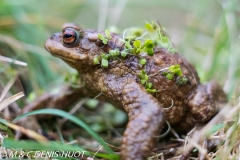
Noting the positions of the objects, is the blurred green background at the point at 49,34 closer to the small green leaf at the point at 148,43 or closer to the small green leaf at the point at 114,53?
the small green leaf at the point at 114,53

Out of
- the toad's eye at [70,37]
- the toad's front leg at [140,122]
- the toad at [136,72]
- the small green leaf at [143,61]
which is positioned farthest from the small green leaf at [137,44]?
the toad's eye at [70,37]

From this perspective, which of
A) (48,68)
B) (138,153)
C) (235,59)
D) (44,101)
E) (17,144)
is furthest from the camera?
(48,68)

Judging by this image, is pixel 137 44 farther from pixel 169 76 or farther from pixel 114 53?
pixel 169 76

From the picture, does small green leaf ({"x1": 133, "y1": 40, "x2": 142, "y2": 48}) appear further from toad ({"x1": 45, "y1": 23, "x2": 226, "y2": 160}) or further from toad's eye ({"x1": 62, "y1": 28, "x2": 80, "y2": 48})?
toad's eye ({"x1": 62, "y1": 28, "x2": 80, "y2": 48})

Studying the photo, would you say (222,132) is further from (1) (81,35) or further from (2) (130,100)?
(1) (81,35)

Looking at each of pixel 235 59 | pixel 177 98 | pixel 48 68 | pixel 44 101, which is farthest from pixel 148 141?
pixel 48 68

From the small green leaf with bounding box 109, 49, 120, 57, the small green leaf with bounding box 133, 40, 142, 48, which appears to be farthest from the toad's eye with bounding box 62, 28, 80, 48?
the small green leaf with bounding box 133, 40, 142, 48

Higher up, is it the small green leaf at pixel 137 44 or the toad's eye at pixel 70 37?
the toad's eye at pixel 70 37
